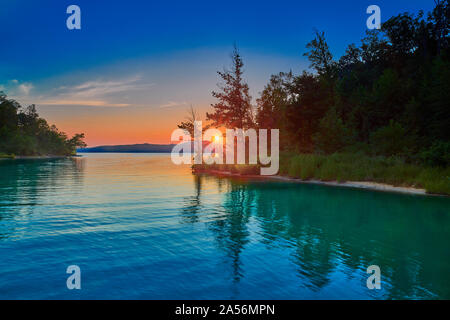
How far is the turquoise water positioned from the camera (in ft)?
21.9

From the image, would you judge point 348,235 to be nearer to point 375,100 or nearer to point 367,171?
point 367,171

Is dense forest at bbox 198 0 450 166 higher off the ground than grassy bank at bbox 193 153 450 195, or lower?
higher

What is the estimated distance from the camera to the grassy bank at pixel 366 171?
2237cm

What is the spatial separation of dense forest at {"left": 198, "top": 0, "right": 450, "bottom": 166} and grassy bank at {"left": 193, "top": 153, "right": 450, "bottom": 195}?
493 centimetres

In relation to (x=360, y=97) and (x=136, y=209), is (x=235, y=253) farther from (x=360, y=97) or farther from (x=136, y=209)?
(x=360, y=97)

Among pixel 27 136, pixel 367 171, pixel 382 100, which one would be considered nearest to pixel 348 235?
pixel 367 171

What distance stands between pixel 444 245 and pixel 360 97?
45496mm

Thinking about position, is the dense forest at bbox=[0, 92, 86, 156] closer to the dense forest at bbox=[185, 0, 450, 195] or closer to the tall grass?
the dense forest at bbox=[185, 0, 450, 195]

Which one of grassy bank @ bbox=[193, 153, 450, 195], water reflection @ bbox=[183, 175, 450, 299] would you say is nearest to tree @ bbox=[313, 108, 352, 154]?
grassy bank @ bbox=[193, 153, 450, 195]

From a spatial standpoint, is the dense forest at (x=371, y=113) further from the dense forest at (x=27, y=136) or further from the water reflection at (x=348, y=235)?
the dense forest at (x=27, y=136)

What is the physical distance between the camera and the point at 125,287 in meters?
6.73

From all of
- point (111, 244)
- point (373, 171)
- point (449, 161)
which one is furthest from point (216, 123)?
point (111, 244)

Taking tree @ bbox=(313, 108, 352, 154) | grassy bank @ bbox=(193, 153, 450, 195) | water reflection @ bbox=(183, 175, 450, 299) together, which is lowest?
water reflection @ bbox=(183, 175, 450, 299)

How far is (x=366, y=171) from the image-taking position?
90.3 ft
